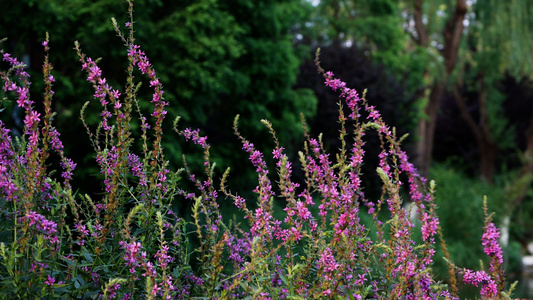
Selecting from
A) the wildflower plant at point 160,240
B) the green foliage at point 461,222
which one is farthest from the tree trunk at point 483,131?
the wildflower plant at point 160,240

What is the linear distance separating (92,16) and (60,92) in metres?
1.25

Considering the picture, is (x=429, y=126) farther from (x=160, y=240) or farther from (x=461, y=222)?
(x=160, y=240)

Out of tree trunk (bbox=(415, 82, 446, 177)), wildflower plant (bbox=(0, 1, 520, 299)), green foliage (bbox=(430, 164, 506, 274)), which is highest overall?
tree trunk (bbox=(415, 82, 446, 177))

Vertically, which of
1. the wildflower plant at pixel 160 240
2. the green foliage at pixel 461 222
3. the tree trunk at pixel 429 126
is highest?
the tree trunk at pixel 429 126

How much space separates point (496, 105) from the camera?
2350 centimetres

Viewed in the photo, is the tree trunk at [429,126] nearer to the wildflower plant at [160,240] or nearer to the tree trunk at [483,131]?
the tree trunk at [483,131]

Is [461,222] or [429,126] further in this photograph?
[429,126]

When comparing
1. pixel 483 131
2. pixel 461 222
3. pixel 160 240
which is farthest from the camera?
pixel 483 131

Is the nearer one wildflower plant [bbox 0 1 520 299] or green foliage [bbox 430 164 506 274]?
wildflower plant [bbox 0 1 520 299]

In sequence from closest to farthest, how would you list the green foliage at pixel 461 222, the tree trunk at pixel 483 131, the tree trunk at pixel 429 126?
1. the green foliage at pixel 461 222
2. the tree trunk at pixel 429 126
3. the tree trunk at pixel 483 131

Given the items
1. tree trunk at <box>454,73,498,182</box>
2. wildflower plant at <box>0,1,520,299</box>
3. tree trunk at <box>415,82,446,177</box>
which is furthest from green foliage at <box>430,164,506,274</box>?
wildflower plant at <box>0,1,520,299</box>

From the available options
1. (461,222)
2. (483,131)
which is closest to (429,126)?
(461,222)

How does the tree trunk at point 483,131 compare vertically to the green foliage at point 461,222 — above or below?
above

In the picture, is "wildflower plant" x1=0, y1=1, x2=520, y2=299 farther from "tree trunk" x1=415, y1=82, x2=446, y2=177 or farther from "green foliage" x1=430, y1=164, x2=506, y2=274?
"tree trunk" x1=415, y1=82, x2=446, y2=177
